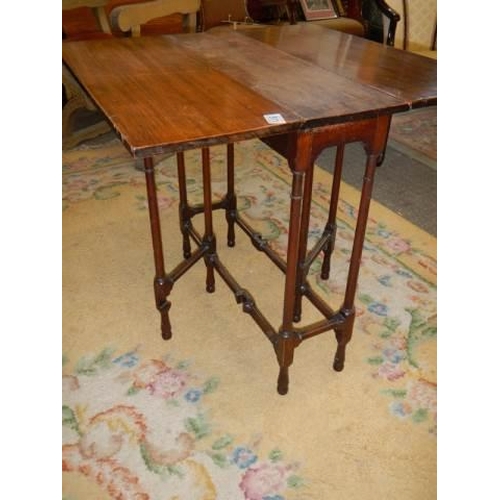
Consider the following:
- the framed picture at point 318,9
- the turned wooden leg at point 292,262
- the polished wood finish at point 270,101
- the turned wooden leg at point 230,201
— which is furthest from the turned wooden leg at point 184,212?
the framed picture at point 318,9

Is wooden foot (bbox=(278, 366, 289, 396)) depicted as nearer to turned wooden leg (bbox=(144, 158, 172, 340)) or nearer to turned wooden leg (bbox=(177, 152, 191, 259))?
turned wooden leg (bbox=(144, 158, 172, 340))

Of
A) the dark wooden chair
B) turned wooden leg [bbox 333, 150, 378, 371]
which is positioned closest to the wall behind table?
the dark wooden chair

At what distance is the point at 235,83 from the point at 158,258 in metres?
0.55

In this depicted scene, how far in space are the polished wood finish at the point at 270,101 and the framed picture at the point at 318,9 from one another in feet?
7.06

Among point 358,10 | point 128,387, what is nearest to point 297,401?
point 128,387

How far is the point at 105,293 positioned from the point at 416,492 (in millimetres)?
1214

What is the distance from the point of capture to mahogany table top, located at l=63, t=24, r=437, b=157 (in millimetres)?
993

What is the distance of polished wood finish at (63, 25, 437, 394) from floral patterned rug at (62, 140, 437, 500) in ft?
0.39

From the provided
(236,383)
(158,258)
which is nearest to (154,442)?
(236,383)

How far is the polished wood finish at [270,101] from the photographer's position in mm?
1021

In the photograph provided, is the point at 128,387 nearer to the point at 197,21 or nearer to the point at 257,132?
the point at 257,132

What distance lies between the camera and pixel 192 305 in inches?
71.4

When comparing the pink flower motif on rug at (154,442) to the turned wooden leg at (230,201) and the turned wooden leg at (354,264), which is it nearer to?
the turned wooden leg at (354,264)

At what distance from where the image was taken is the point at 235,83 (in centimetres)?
123
